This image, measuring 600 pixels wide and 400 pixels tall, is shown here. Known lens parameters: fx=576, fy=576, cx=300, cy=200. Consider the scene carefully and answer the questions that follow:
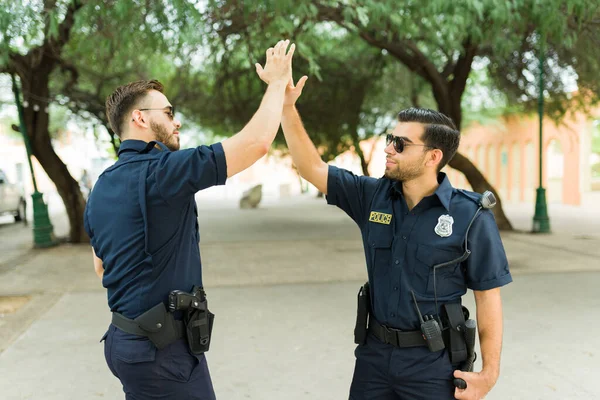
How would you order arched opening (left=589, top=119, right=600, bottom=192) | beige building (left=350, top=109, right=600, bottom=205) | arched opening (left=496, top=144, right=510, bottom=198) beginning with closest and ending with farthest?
1. beige building (left=350, top=109, right=600, bottom=205)
2. arched opening (left=589, top=119, right=600, bottom=192)
3. arched opening (left=496, top=144, right=510, bottom=198)

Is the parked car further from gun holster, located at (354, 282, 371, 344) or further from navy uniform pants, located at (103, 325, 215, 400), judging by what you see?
gun holster, located at (354, 282, 371, 344)

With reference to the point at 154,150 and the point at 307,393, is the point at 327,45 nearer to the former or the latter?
the point at 307,393

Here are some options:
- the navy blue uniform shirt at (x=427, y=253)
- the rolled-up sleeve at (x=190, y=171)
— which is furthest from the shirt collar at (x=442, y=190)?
the rolled-up sleeve at (x=190, y=171)

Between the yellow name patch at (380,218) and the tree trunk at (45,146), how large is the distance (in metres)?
10.8

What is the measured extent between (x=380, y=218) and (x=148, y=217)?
98 cm

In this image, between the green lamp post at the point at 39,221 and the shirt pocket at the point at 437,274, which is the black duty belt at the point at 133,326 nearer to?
the shirt pocket at the point at 437,274

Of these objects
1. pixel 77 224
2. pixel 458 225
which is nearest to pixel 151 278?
pixel 458 225

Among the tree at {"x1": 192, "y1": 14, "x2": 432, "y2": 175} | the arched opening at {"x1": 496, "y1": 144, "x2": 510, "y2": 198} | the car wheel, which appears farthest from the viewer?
the arched opening at {"x1": 496, "y1": 144, "x2": 510, "y2": 198}

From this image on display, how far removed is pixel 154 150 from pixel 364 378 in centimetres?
125

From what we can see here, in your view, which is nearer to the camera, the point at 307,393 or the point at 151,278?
the point at 151,278

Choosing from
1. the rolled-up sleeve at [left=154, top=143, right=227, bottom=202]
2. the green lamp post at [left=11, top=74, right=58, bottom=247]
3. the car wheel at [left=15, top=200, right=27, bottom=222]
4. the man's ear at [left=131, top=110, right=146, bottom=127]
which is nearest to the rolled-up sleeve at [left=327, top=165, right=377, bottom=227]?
the rolled-up sleeve at [left=154, top=143, right=227, bottom=202]

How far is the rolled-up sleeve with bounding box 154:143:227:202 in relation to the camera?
1998 mm

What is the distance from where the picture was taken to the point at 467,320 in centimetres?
234

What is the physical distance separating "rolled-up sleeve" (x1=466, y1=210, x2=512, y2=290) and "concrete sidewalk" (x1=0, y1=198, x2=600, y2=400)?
2.20 meters
